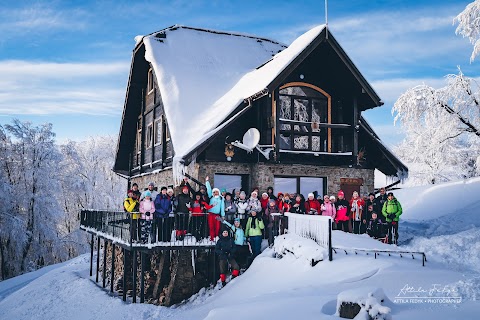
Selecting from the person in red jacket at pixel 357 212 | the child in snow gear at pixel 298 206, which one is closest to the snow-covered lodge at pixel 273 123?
the child in snow gear at pixel 298 206

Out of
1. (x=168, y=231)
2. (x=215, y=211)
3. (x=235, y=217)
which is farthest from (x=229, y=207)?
(x=168, y=231)

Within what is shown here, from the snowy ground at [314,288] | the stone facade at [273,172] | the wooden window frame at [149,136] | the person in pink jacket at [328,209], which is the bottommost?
the snowy ground at [314,288]

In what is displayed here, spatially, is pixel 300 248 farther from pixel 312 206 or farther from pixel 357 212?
pixel 357 212

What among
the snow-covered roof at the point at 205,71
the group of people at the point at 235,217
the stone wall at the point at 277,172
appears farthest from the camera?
the stone wall at the point at 277,172

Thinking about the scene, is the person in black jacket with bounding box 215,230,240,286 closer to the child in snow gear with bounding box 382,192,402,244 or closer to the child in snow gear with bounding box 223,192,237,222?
the child in snow gear with bounding box 223,192,237,222

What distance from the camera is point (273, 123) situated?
1650 cm

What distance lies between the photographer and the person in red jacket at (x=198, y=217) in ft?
46.1

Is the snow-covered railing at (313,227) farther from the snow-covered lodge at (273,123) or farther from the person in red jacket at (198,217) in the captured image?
the snow-covered lodge at (273,123)

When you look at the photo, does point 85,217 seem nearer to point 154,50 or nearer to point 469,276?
point 154,50

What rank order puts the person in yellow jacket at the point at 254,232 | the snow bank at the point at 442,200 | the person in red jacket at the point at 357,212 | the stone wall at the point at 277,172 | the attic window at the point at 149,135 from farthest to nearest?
1. the snow bank at the point at 442,200
2. the attic window at the point at 149,135
3. the stone wall at the point at 277,172
4. the person in red jacket at the point at 357,212
5. the person in yellow jacket at the point at 254,232

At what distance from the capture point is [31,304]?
1847 centimetres

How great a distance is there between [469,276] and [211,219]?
7.41 meters

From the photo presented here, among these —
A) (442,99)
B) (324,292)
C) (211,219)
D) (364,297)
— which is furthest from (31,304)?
(442,99)

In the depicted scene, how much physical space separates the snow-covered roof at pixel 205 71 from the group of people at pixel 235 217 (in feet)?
7.29
